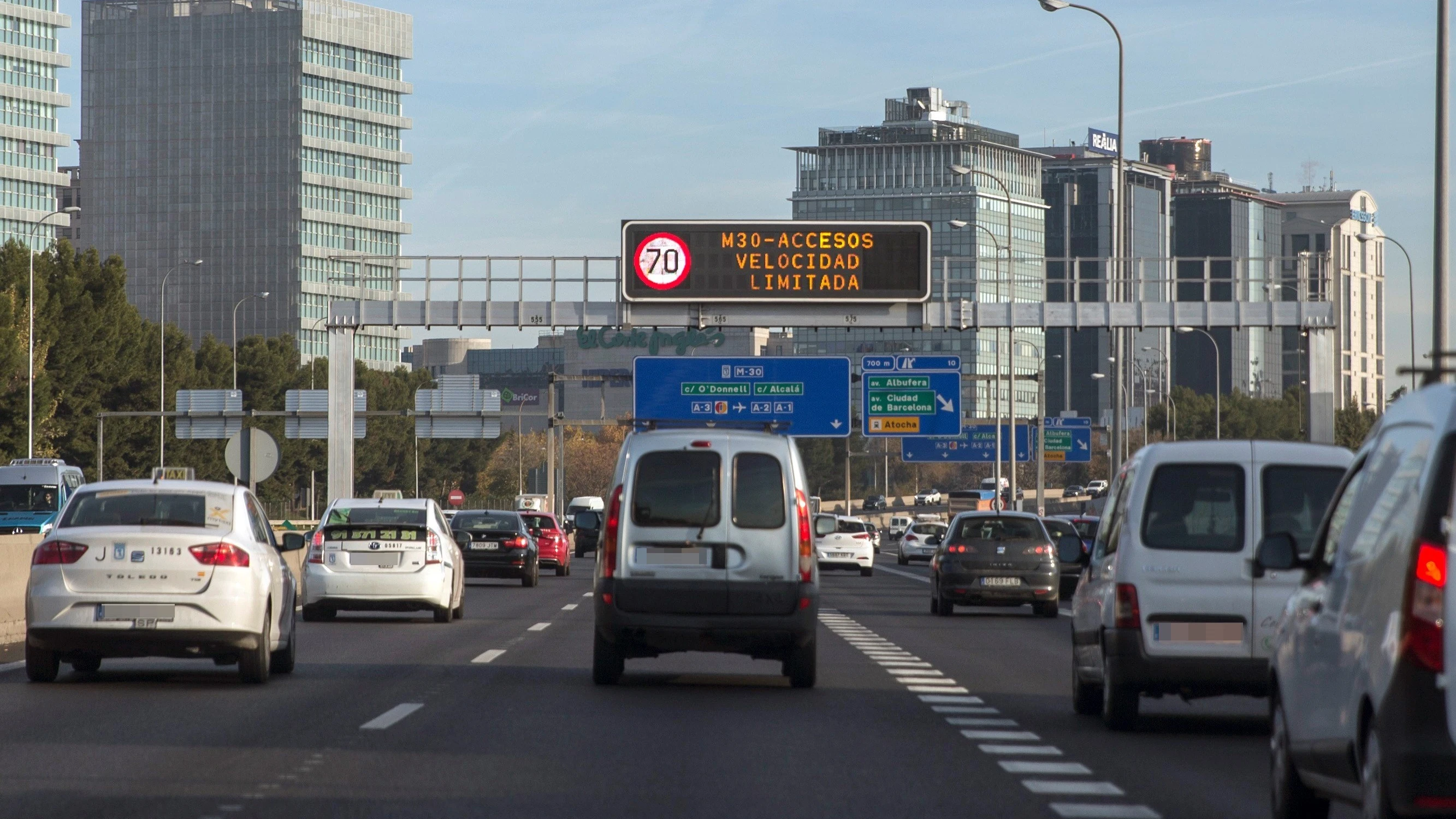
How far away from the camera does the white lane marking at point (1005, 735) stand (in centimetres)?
1229

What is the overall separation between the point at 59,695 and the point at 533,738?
423cm

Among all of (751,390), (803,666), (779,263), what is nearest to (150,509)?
(803,666)

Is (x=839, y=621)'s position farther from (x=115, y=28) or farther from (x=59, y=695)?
(x=115, y=28)

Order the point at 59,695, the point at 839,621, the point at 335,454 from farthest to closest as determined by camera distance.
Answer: the point at 335,454
the point at 839,621
the point at 59,695

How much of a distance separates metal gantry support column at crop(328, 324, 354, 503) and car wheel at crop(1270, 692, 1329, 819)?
36314 mm

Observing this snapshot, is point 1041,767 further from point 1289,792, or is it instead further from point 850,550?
point 850,550

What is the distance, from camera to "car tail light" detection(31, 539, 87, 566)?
1473 cm

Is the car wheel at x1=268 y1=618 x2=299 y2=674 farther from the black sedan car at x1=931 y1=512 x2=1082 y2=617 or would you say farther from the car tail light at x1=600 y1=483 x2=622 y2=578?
the black sedan car at x1=931 y1=512 x2=1082 y2=617

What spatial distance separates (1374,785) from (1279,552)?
1731mm

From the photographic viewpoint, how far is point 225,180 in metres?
178

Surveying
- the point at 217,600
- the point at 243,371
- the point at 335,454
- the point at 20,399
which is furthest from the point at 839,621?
the point at 243,371

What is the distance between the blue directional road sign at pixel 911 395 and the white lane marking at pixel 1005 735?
4596 centimetres

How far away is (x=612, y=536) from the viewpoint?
15781 millimetres

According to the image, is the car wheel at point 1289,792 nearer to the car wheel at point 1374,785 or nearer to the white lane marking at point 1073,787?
the car wheel at point 1374,785
